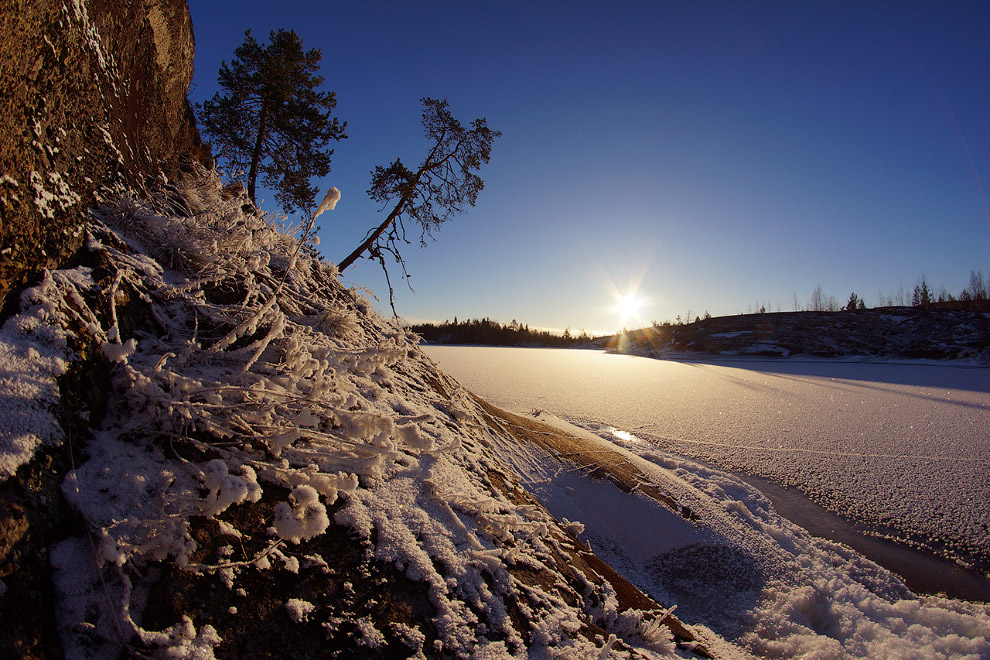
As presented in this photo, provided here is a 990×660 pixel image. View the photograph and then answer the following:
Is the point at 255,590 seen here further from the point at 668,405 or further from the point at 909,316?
the point at 909,316

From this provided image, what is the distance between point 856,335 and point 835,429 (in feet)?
48.5

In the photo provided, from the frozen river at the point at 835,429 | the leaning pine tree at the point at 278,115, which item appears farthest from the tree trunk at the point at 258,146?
the frozen river at the point at 835,429

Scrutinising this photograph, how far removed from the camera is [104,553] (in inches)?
26.6

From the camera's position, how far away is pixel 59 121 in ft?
3.56

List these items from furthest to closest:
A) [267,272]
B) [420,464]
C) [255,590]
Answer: [267,272] → [420,464] → [255,590]

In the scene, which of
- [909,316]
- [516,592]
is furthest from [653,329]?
[516,592]

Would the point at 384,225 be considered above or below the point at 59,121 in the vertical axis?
above

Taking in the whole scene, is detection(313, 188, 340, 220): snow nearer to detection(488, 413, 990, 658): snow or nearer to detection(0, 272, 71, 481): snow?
detection(0, 272, 71, 481): snow

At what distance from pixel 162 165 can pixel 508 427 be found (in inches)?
94.8

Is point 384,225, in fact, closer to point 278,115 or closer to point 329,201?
point 278,115

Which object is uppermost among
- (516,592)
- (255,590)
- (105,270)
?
(105,270)

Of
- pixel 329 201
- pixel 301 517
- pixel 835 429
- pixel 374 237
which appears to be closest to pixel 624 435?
pixel 835 429

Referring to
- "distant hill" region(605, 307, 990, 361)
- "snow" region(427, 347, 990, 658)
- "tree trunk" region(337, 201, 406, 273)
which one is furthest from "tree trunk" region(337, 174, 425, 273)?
"distant hill" region(605, 307, 990, 361)

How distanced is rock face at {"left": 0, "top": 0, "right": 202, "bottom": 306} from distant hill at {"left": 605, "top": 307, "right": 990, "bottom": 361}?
64.3ft
